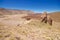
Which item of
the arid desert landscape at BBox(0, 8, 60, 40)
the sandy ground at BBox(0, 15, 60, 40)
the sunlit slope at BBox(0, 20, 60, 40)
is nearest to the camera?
the sunlit slope at BBox(0, 20, 60, 40)

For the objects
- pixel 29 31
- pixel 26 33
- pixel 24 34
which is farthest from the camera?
pixel 29 31

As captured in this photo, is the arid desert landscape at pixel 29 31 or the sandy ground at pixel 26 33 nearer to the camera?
the sandy ground at pixel 26 33

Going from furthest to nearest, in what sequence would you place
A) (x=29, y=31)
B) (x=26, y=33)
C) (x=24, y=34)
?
(x=29, y=31) → (x=26, y=33) → (x=24, y=34)

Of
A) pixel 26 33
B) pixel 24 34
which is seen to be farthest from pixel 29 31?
pixel 24 34

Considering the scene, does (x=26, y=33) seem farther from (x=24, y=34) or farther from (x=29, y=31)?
(x=29, y=31)

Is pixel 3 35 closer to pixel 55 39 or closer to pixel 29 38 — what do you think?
pixel 29 38

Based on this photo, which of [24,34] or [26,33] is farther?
[26,33]

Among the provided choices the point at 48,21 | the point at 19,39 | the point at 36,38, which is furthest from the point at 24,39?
the point at 48,21

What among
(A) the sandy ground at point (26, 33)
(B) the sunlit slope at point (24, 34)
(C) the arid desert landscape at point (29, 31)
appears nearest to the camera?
(B) the sunlit slope at point (24, 34)

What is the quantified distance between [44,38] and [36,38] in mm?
777

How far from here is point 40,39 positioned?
9227 millimetres

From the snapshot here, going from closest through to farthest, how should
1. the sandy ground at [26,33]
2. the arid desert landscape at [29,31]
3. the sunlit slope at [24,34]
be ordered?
the sunlit slope at [24,34] → the sandy ground at [26,33] → the arid desert landscape at [29,31]

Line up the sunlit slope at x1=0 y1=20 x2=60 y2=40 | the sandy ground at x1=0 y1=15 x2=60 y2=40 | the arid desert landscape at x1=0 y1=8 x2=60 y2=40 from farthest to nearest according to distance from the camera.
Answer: the arid desert landscape at x1=0 y1=8 x2=60 y2=40, the sandy ground at x1=0 y1=15 x2=60 y2=40, the sunlit slope at x1=0 y1=20 x2=60 y2=40

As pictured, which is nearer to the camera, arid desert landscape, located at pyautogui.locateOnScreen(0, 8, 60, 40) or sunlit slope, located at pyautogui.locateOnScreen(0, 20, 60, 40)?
sunlit slope, located at pyautogui.locateOnScreen(0, 20, 60, 40)
